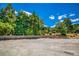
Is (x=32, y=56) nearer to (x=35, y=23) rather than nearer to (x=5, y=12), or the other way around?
(x=35, y=23)

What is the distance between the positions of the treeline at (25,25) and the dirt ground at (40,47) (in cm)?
10

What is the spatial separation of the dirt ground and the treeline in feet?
0.31

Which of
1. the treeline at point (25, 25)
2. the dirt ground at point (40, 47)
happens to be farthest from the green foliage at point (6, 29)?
the dirt ground at point (40, 47)

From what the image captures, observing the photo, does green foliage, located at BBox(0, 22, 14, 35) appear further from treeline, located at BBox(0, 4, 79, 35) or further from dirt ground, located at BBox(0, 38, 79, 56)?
dirt ground, located at BBox(0, 38, 79, 56)

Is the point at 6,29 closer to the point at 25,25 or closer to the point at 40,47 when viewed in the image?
the point at 25,25

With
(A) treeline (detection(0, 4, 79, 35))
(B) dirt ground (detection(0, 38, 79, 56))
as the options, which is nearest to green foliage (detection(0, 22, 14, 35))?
(A) treeline (detection(0, 4, 79, 35))

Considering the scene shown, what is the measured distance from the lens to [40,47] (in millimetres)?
2965

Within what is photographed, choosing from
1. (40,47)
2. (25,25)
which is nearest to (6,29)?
(25,25)

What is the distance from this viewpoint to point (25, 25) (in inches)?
119

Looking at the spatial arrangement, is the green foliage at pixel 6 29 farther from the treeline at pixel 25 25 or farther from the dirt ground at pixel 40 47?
the dirt ground at pixel 40 47

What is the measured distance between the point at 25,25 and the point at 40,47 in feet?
0.99

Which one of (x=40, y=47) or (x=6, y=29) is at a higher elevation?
(x=6, y=29)

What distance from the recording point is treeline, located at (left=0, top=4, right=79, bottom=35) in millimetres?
2977

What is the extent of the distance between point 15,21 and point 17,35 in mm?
162
